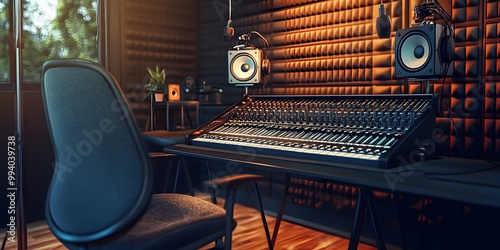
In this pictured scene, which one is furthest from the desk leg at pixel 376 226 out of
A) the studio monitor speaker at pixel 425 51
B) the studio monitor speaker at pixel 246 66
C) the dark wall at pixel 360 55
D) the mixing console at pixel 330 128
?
the studio monitor speaker at pixel 246 66

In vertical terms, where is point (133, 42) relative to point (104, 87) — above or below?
above

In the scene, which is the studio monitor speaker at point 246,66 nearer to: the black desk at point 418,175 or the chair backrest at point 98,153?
the black desk at point 418,175

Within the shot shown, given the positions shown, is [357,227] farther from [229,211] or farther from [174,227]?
[174,227]

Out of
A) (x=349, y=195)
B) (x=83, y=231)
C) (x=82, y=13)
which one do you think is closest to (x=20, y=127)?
(x=83, y=231)

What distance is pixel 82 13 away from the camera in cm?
368

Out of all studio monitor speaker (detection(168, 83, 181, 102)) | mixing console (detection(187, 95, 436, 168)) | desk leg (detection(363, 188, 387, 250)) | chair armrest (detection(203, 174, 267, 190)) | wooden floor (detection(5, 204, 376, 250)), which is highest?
studio monitor speaker (detection(168, 83, 181, 102))

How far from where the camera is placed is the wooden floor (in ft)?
9.13

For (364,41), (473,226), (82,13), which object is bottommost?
(473,226)

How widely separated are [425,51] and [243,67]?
1.37 meters

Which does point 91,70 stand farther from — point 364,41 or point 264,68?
point 364,41

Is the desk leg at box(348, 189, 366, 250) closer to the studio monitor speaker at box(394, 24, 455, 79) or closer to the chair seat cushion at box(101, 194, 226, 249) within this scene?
the chair seat cushion at box(101, 194, 226, 249)

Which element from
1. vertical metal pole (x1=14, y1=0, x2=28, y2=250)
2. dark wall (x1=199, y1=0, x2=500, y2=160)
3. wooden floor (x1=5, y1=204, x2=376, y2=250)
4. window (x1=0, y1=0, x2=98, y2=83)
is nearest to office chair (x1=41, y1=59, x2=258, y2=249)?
→ vertical metal pole (x1=14, y1=0, x2=28, y2=250)

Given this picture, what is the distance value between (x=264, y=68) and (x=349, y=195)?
3.60ft

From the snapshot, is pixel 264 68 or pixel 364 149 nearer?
pixel 364 149
